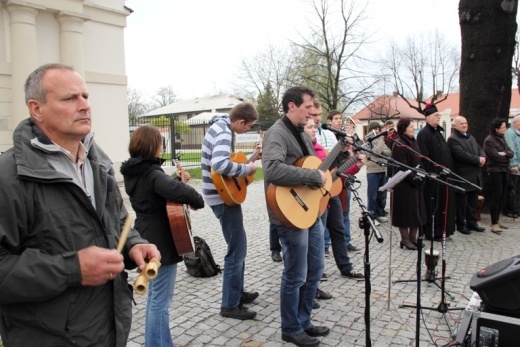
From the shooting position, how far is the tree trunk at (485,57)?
27.7 ft

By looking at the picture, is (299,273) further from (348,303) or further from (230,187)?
(348,303)

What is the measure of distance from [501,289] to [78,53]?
13522 mm

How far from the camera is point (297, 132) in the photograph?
144 inches

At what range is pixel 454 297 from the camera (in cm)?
461

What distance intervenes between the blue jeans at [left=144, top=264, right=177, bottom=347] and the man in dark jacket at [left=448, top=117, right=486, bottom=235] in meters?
6.30

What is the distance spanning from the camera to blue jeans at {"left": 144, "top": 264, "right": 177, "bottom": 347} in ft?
10.1

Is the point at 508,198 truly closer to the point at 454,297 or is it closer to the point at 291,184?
the point at 454,297

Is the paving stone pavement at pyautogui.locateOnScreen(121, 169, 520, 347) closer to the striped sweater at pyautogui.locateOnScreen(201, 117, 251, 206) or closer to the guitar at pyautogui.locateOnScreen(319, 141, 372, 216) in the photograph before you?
the guitar at pyautogui.locateOnScreen(319, 141, 372, 216)

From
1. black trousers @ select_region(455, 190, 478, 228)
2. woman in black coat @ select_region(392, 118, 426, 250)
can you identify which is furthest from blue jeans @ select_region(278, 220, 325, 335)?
black trousers @ select_region(455, 190, 478, 228)

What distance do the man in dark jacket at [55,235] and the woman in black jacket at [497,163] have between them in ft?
25.9

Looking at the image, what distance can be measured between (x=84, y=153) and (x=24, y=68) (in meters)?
12.0

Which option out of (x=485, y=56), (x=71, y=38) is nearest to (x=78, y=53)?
(x=71, y=38)

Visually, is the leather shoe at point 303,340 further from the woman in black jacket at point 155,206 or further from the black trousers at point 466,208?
the black trousers at point 466,208

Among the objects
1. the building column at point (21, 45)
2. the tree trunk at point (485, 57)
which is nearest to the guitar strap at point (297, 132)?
the tree trunk at point (485, 57)
